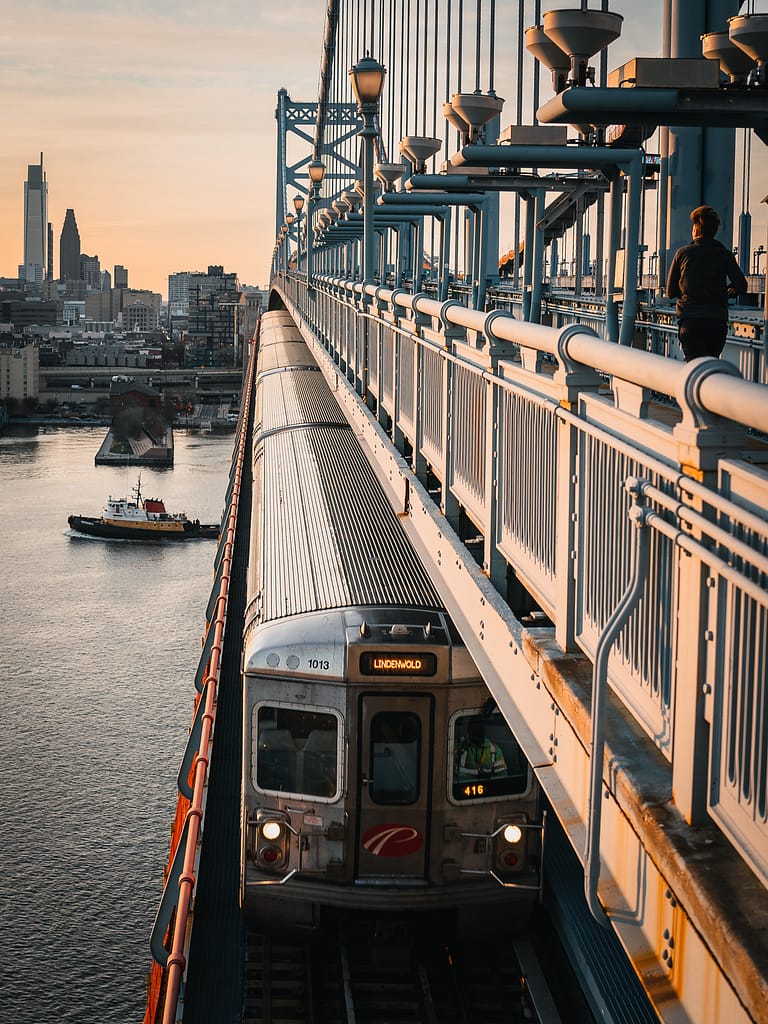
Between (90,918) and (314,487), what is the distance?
1337cm

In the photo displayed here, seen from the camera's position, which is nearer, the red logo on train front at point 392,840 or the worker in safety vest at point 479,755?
the red logo on train front at point 392,840

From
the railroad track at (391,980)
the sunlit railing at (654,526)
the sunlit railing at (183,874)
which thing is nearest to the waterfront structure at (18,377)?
the sunlit railing at (183,874)

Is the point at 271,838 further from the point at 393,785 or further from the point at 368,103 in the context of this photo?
the point at 368,103

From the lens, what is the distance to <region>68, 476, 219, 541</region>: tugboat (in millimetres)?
57719

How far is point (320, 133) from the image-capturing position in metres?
65.6

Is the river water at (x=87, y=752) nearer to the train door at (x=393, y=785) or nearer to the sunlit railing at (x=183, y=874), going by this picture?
the sunlit railing at (x=183, y=874)

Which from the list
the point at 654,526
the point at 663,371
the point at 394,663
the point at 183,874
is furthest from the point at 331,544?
the point at 663,371

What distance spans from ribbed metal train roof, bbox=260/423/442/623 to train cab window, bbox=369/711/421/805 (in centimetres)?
67

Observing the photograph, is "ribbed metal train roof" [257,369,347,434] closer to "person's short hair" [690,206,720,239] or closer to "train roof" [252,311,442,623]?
"train roof" [252,311,442,623]

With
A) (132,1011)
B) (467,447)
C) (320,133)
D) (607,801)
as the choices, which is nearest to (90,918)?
(132,1011)

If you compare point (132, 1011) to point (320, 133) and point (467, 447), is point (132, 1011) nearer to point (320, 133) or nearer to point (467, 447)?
point (467, 447)

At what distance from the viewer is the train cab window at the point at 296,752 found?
25.1ft

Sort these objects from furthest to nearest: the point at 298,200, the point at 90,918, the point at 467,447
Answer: the point at 298,200 < the point at 90,918 < the point at 467,447

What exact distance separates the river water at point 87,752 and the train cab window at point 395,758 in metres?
13.3
